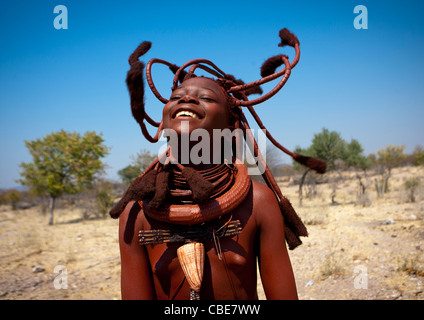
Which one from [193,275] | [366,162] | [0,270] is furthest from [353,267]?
[366,162]

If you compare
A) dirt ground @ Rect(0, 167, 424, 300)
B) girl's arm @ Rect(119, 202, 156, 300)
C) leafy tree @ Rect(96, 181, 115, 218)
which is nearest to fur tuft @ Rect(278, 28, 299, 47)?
girl's arm @ Rect(119, 202, 156, 300)

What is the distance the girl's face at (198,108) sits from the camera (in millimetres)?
1730

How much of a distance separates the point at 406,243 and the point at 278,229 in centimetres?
690

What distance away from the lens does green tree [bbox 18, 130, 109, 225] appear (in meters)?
16.3

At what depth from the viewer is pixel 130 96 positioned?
1.71 meters

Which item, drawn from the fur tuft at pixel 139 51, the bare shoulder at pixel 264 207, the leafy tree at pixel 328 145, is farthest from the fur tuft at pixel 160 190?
the leafy tree at pixel 328 145

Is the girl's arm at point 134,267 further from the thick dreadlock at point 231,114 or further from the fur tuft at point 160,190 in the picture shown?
the fur tuft at point 160,190

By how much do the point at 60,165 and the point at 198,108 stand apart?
17.3 metres

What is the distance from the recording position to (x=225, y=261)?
5.46 feet

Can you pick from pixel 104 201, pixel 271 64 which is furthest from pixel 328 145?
pixel 271 64

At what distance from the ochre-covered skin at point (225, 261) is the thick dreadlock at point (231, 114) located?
0.17 meters

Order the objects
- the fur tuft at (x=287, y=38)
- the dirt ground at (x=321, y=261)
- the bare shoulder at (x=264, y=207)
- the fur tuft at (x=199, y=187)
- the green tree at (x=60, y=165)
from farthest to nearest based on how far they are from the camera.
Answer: the green tree at (x=60, y=165), the dirt ground at (x=321, y=261), the fur tuft at (x=287, y=38), the bare shoulder at (x=264, y=207), the fur tuft at (x=199, y=187)

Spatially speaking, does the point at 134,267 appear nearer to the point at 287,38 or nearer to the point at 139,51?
the point at 139,51

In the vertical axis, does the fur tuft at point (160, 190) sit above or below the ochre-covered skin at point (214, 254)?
above
